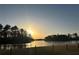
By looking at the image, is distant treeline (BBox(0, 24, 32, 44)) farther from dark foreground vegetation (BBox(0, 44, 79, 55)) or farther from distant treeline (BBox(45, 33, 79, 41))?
distant treeline (BBox(45, 33, 79, 41))

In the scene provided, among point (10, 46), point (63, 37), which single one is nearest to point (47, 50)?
point (63, 37)

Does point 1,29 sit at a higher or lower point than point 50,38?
higher

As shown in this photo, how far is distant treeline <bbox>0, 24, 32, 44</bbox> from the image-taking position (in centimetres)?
169

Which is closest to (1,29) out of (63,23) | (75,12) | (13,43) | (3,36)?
(3,36)

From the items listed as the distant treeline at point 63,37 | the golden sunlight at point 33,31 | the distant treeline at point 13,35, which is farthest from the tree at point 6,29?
the distant treeline at point 63,37


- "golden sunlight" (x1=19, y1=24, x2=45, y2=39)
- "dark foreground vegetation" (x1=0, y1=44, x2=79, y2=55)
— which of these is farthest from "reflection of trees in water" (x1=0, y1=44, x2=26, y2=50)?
"golden sunlight" (x1=19, y1=24, x2=45, y2=39)

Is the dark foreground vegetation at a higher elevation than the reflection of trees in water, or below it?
below

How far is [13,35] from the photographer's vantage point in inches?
67.2

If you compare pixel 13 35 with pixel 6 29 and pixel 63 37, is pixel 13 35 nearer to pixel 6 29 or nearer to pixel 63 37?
pixel 6 29

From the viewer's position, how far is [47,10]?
5.62 ft
